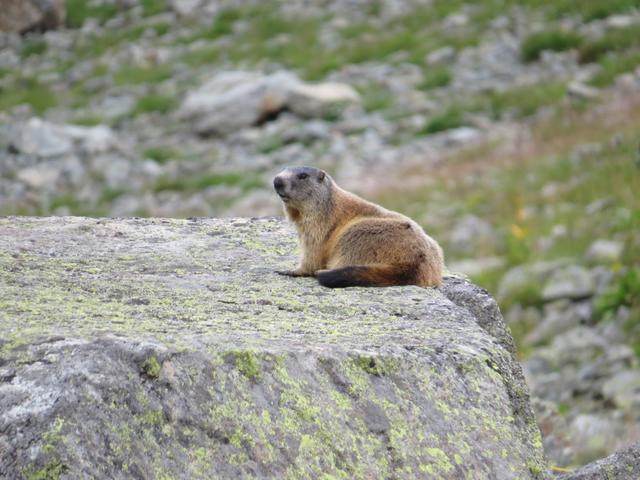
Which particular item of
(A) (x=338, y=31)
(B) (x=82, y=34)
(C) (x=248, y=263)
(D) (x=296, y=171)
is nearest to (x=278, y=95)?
(A) (x=338, y=31)

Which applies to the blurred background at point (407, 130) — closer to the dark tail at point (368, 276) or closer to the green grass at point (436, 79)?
the green grass at point (436, 79)

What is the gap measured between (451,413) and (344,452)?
57 centimetres

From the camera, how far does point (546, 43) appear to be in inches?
872

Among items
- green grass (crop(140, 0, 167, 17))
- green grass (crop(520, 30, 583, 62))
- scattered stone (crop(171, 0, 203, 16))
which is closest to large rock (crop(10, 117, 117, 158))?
scattered stone (crop(171, 0, 203, 16))

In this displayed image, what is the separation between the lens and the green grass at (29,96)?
2391 centimetres

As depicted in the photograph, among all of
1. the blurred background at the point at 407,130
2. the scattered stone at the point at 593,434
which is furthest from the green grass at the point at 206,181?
the scattered stone at the point at 593,434

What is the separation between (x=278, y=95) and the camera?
21141 mm

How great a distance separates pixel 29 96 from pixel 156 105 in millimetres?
3672

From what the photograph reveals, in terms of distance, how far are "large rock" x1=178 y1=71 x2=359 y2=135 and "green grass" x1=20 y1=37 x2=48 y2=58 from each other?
8006 millimetres

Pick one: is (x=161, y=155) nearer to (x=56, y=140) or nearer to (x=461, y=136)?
(x=56, y=140)

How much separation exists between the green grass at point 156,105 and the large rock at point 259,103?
770mm

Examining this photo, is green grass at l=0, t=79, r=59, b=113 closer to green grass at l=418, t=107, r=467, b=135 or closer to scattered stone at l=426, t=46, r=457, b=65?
scattered stone at l=426, t=46, r=457, b=65

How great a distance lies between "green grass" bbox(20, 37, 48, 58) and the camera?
28244mm

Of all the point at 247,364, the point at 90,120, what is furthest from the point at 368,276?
the point at 90,120
